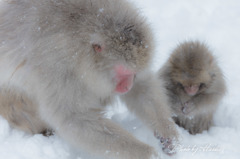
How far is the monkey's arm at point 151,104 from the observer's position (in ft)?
10.8

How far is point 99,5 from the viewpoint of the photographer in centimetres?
274

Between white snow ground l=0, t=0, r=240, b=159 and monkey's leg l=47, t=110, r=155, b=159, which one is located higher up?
white snow ground l=0, t=0, r=240, b=159

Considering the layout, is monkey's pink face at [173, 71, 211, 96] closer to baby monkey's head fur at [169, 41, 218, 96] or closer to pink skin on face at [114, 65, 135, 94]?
baby monkey's head fur at [169, 41, 218, 96]

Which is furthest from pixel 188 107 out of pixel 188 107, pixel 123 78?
pixel 123 78

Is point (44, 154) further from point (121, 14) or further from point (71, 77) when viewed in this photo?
point (121, 14)

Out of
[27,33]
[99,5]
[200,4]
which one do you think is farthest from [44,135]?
[200,4]

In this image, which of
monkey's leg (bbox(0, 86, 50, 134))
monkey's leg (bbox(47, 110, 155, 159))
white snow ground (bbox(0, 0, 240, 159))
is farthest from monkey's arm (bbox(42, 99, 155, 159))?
monkey's leg (bbox(0, 86, 50, 134))

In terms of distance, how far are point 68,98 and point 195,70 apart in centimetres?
151

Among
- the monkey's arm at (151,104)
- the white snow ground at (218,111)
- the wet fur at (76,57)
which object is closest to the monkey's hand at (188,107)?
the white snow ground at (218,111)

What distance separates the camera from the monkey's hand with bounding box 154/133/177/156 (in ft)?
10.2

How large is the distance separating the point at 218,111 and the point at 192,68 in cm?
89

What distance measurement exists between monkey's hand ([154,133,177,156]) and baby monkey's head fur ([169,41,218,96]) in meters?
0.73

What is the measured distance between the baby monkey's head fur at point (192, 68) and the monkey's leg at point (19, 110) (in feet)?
4.96

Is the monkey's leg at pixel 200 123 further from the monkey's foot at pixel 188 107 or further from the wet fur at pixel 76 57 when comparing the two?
the wet fur at pixel 76 57
